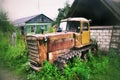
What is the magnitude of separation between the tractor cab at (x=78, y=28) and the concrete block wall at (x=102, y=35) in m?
1.74

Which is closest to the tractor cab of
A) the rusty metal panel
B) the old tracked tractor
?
the old tracked tractor

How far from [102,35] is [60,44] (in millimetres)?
3601

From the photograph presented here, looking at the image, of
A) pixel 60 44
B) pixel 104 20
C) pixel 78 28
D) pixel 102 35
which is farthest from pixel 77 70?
pixel 104 20

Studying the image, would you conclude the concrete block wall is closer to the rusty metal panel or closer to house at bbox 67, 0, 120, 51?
A: house at bbox 67, 0, 120, 51

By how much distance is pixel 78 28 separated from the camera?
7523 mm

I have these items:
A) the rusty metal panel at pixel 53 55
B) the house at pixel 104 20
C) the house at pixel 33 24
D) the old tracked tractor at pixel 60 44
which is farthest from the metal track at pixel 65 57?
the house at pixel 33 24

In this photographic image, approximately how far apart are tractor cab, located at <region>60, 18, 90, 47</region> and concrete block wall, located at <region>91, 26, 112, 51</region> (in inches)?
68.6

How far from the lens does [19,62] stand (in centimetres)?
853

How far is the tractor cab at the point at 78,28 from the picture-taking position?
738 cm

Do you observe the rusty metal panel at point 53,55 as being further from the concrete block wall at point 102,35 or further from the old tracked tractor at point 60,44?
the concrete block wall at point 102,35

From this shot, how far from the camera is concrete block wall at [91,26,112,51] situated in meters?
9.07

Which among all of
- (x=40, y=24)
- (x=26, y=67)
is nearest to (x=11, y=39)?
(x=26, y=67)

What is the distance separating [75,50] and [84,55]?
723 millimetres

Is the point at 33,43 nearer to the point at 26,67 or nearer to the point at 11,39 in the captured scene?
the point at 26,67
